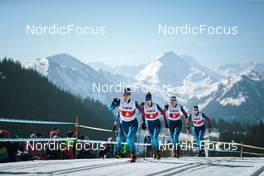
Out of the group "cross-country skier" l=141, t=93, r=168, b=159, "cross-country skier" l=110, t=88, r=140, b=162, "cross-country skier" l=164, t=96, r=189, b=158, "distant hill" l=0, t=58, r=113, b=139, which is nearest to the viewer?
"cross-country skier" l=110, t=88, r=140, b=162

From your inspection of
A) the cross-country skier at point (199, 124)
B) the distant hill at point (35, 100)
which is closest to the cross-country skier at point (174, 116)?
the cross-country skier at point (199, 124)

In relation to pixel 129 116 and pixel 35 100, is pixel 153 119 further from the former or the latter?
pixel 35 100

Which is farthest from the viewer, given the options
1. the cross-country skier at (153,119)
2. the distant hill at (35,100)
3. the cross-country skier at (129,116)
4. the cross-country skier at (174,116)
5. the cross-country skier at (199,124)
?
the distant hill at (35,100)

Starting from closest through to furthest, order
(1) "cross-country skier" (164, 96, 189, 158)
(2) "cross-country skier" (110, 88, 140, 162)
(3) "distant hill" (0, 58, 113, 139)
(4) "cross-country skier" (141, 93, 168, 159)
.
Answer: (2) "cross-country skier" (110, 88, 140, 162) < (4) "cross-country skier" (141, 93, 168, 159) < (1) "cross-country skier" (164, 96, 189, 158) < (3) "distant hill" (0, 58, 113, 139)

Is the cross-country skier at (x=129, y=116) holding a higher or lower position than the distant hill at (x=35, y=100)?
lower

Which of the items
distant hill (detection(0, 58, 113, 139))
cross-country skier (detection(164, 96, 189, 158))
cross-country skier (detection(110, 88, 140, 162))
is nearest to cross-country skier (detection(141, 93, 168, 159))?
cross-country skier (detection(110, 88, 140, 162))

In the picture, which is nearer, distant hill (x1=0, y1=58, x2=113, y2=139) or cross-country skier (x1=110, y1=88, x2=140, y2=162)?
cross-country skier (x1=110, y1=88, x2=140, y2=162)

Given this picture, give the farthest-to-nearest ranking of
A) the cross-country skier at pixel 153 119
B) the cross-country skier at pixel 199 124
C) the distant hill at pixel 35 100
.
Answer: the distant hill at pixel 35 100 → the cross-country skier at pixel 199 124 → the cross-country skier at pixel 153 119

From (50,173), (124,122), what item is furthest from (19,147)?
(50,173)

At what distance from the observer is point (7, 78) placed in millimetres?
132000

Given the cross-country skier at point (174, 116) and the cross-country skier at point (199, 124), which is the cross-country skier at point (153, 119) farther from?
the cross-country skier at point (199, 124)

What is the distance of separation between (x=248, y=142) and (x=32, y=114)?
2741 inches

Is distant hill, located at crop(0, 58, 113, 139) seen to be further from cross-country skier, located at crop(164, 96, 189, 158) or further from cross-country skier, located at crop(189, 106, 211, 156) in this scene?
cross-country skier, located at crop(164, 96, 189, 158)

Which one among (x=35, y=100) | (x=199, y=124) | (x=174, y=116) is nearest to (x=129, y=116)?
(x=174, y=116)
